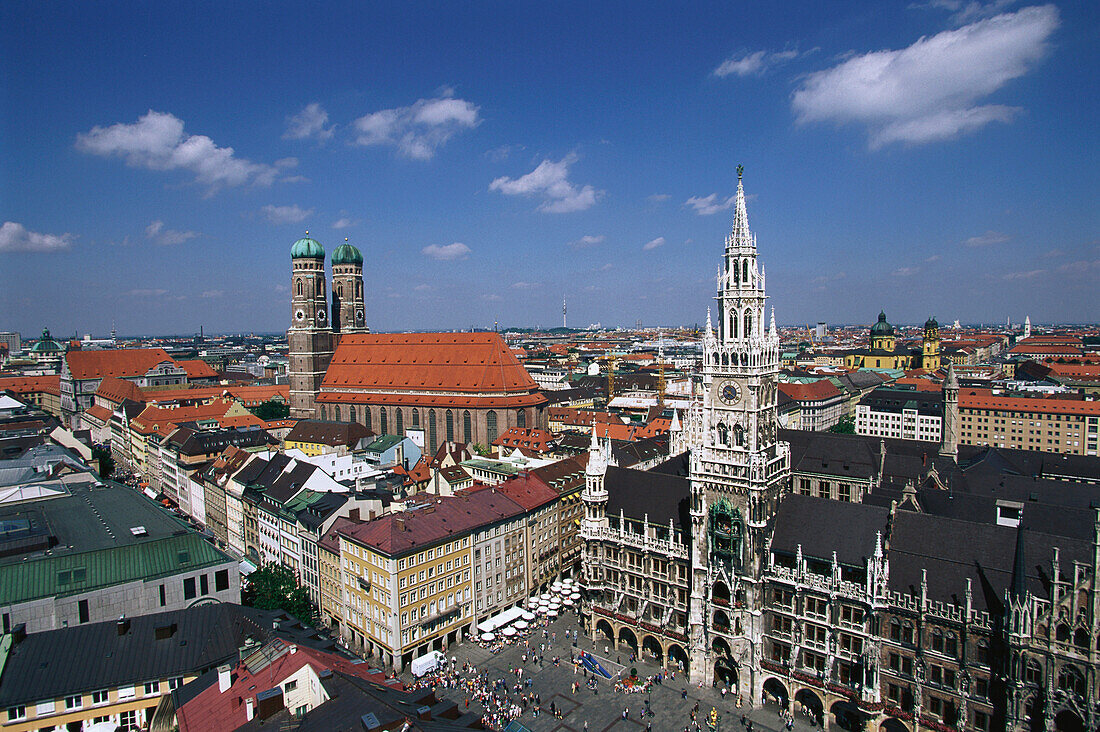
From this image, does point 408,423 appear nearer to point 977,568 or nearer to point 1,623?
point 1,623

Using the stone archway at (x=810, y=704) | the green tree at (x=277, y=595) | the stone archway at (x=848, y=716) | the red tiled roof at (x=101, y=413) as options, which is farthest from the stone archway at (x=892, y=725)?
the red tiled roof at (x=101, y=413)

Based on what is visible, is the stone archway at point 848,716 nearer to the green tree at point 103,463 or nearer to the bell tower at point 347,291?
the green tree at point 103,463

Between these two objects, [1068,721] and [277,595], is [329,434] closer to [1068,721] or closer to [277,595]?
[277,595]

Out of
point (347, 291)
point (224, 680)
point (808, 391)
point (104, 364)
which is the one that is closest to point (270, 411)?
point (347, 291)

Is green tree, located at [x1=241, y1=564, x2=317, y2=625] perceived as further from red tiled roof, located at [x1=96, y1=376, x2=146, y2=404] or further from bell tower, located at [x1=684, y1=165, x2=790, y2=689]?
red tiled roof, located at [x1=96, y1=376, x2=146, y2=404]

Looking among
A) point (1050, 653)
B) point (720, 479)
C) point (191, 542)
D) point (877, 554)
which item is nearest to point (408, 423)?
point (191, 542)

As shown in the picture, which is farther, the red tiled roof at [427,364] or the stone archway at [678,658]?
the red tiled roof at [427,364]

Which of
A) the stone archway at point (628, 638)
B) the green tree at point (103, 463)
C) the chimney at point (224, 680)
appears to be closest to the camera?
the chimney at point (224, 680)
